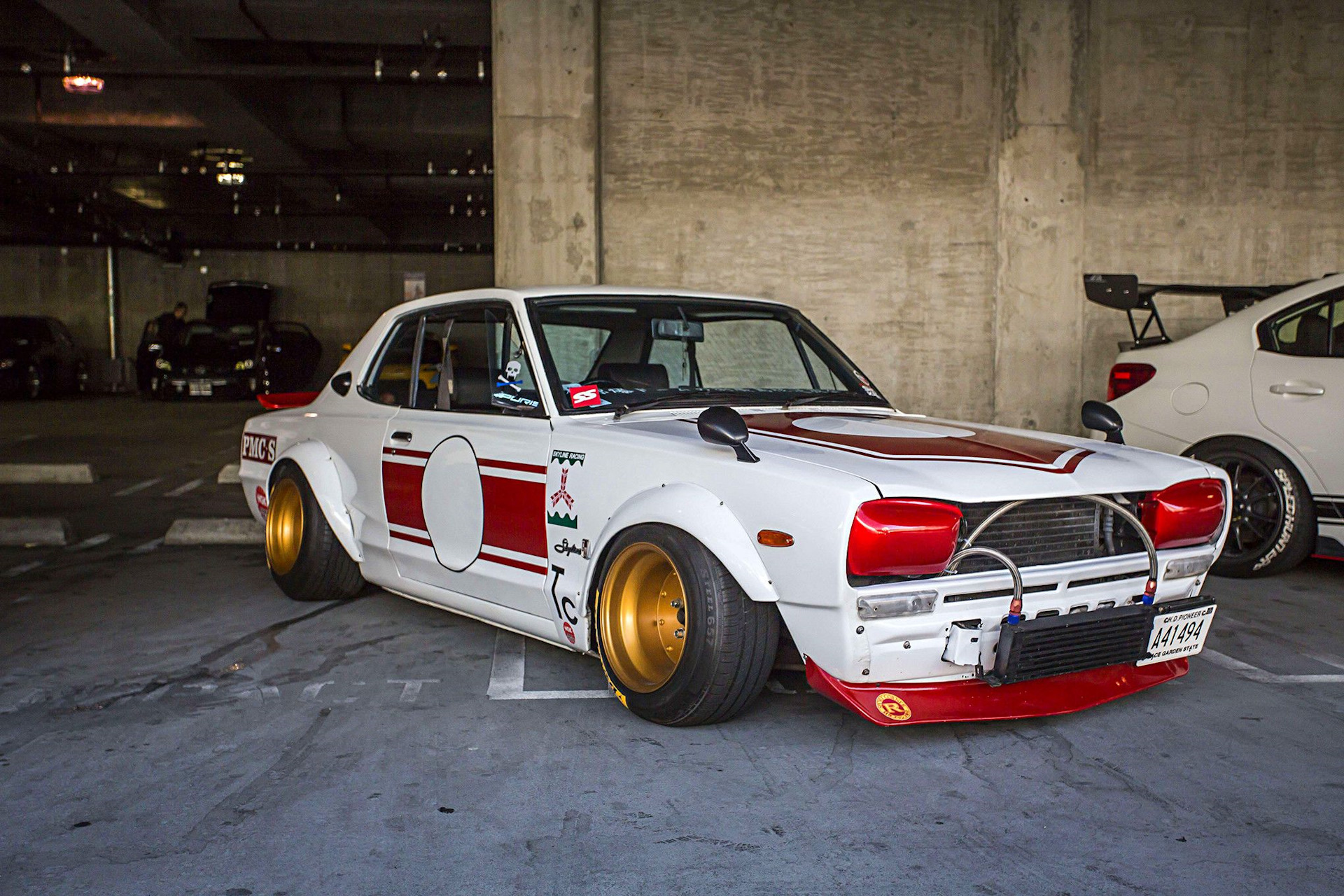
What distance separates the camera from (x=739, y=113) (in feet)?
27.7

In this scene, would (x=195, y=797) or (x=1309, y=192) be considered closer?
(x=195, y=797)

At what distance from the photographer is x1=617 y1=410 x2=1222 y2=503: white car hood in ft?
10.1

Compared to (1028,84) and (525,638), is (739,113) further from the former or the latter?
(525,638)

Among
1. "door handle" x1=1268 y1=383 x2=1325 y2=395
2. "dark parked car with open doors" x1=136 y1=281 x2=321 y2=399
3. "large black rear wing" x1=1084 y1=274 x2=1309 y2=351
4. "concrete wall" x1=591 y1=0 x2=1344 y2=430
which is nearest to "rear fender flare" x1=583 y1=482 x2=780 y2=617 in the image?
"large black rear wing" x1=1084 y1=274 x2=1309 y2=351

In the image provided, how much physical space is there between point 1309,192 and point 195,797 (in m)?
8.76

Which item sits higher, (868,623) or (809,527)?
(809,527)

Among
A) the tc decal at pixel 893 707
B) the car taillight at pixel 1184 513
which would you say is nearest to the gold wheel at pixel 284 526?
the tc decal at pixel 893 707

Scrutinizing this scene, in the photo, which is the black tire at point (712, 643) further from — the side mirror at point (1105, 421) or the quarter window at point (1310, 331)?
the quarter window at point (1310, 331)

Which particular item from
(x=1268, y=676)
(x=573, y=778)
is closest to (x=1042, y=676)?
(x=573, y=778)

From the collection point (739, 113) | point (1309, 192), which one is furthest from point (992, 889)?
point (1309, 192)

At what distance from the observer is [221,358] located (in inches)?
819

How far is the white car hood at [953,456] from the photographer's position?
3.07m

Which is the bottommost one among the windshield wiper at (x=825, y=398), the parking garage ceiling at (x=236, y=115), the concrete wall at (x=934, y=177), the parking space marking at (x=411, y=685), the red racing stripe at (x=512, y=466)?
the parking space marking at (x=411, y=685)

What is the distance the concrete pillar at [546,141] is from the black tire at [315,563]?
11.2ft
